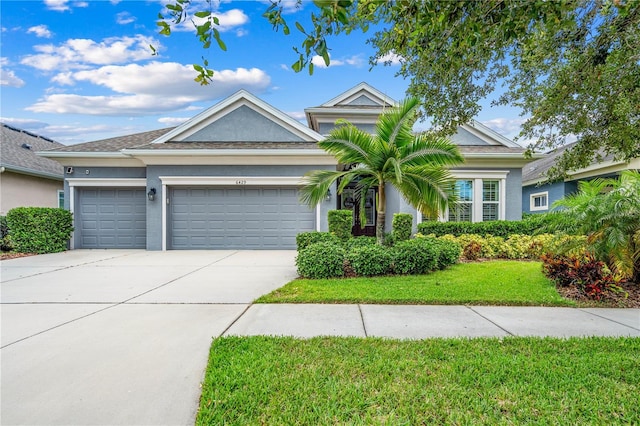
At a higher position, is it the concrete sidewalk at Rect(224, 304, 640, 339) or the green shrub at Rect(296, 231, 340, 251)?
the green shrub at Rect(296, 231, 340, 251)

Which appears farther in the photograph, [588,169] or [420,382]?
[588,169]

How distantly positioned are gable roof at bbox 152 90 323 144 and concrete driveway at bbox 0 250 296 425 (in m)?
6.10

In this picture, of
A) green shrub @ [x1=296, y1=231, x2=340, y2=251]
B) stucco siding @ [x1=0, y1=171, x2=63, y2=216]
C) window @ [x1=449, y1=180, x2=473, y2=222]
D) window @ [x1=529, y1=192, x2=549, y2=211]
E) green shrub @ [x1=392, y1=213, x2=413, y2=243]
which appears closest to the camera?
green shrub @ [x1=296, y1=231, x2=340, y2=251]

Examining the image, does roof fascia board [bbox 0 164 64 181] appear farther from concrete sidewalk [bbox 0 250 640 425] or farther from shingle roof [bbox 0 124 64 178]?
concrete sidewalk [bbox 0 250 640 425]

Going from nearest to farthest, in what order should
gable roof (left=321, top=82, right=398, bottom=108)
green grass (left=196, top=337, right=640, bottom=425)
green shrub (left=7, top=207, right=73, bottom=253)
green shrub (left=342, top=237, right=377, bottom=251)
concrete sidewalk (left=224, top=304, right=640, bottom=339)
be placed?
1. green grass (left=196, top=337, right=640, bottom=425)
2. concrete sidewalk (left=224, top=304, right=640, bottom=339)
3. green shrub (left=342, top=237, right=377, bottom=251)
4. green shrub (left=7, top=207, right=73, bottom=253)
5. gable roof (left=321, top=82, right=398, bottom=108)

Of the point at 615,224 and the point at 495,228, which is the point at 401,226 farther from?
the point at 615,224

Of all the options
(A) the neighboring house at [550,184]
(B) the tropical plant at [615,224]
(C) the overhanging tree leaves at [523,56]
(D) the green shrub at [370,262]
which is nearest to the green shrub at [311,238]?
(D) the green shrub at [370,262]

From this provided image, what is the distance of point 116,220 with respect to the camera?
1232 centimetres

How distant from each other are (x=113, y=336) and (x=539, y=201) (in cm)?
1851

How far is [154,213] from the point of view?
38.3 ft

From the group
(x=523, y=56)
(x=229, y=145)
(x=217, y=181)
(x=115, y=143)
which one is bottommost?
(x=217, y=181)

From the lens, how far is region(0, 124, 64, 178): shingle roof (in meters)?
12.7

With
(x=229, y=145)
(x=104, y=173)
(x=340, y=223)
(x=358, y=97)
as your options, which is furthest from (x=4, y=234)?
(x=358, y=97)

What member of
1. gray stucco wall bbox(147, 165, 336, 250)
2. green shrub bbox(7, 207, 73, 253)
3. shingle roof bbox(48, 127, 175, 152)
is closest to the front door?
gray stucco wall bbox(147, 165, 336, 250)
